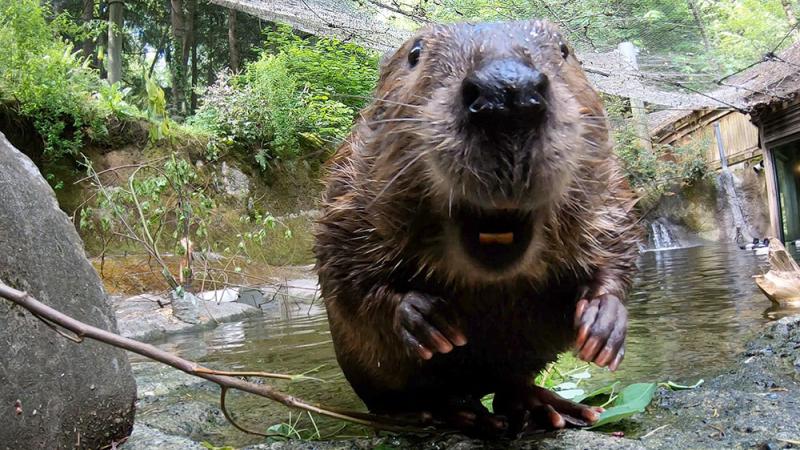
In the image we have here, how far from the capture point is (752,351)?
271 cm

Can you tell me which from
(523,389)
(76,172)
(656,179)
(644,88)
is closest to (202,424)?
(523,389)

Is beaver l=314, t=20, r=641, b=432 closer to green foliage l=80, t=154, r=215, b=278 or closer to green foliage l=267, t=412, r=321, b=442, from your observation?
green foliage l=267, t=412, r=321, b=442

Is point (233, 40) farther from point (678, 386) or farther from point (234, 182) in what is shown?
point (678, 386)

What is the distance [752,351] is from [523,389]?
3.91 ft

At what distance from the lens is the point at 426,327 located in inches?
64.3

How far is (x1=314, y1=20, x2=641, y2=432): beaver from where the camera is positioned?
1.33 meters

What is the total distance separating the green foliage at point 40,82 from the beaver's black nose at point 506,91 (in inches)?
352

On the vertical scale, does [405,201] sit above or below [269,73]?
below

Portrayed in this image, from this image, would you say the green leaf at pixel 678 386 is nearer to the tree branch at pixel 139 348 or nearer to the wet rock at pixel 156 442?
the tree branch at pixel 139 348

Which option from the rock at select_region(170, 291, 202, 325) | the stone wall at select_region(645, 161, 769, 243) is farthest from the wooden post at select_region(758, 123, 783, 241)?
the rock at select_region(170, 291, 202, 325)

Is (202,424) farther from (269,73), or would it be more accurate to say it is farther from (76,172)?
(269,73)

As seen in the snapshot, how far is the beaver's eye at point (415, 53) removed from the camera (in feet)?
6.15

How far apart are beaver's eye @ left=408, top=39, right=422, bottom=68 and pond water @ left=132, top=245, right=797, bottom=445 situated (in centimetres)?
125

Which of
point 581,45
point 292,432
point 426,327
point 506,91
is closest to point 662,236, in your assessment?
point 581,45
